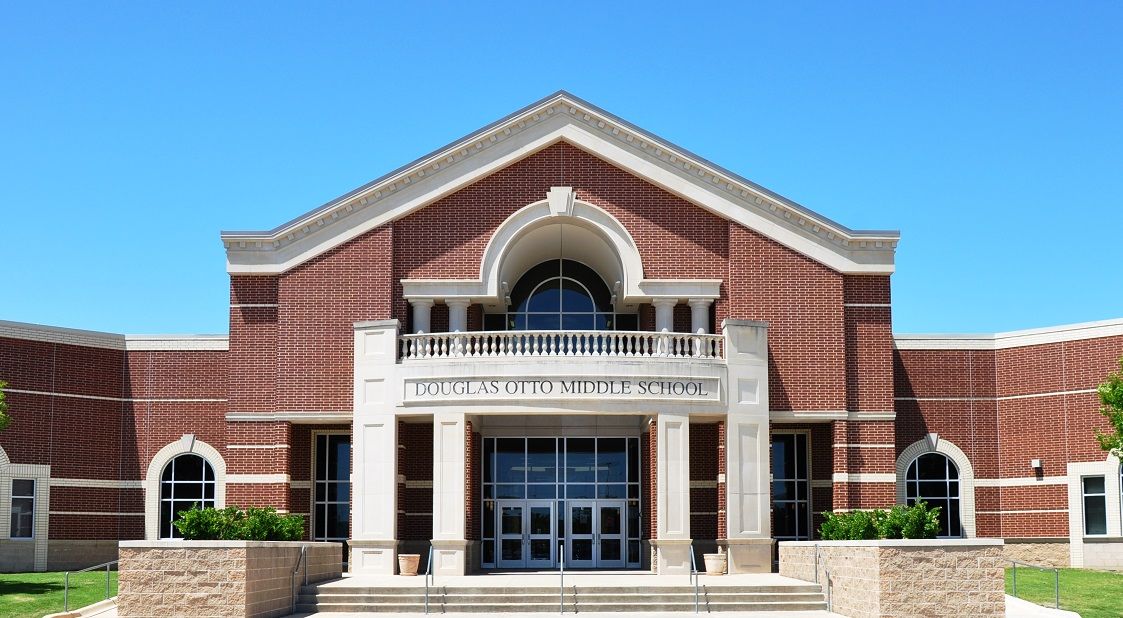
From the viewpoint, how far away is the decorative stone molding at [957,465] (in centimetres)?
3688

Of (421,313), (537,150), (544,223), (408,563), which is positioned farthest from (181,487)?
(537,150)

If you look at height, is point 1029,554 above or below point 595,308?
below

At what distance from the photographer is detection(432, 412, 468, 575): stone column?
31.4 meters

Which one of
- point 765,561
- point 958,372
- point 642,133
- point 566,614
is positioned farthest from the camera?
point 958,372

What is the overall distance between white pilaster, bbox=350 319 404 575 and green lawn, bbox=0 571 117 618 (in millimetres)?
5903

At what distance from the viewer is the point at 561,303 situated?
1476 inches

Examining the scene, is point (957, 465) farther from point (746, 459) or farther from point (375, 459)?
point (375, 459)

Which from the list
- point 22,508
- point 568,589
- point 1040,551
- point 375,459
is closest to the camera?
point 568,589

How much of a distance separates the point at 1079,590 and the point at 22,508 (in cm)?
2695

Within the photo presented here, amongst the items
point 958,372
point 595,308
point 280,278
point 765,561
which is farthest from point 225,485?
point 958,372

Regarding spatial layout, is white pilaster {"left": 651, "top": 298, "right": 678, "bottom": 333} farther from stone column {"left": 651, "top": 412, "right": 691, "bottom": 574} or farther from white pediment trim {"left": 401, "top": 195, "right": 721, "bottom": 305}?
stone column {"left": 651, "top": 412, "right": 691, "bottom": 574}

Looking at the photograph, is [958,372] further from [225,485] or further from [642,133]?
[225,485]

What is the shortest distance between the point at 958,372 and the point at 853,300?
4.64m

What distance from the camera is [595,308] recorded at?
37406 millimetres
